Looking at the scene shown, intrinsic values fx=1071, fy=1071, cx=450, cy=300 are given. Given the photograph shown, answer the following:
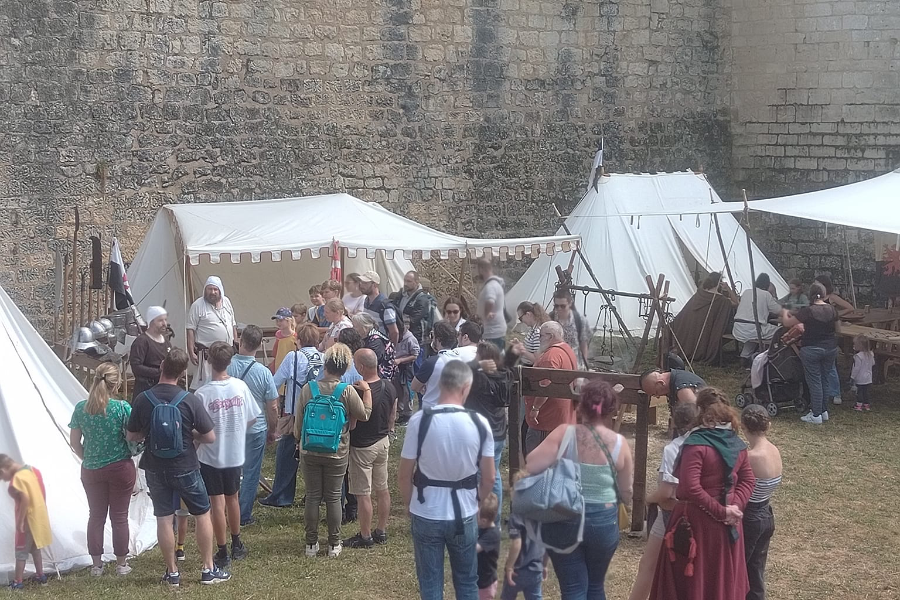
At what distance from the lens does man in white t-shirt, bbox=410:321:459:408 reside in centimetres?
355

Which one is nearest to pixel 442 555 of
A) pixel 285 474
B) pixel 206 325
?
pixel 285 474

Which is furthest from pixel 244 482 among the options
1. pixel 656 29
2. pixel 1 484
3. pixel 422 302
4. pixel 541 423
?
pixel 656 29

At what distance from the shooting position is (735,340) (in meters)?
10.0

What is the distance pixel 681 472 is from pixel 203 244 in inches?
200

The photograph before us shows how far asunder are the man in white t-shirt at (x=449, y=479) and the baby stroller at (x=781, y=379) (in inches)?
204

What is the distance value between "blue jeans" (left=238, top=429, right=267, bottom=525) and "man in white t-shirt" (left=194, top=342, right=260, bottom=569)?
1.97 ft

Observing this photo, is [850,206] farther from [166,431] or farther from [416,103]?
[166,431]

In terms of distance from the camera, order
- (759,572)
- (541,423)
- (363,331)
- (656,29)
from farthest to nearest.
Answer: (656,29) < (363,331) < (541,423) < (759,572)

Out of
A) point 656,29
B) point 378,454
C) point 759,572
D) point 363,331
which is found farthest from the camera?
point 656,29

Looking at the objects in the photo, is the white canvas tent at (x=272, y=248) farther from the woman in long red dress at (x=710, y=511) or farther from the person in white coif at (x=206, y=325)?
the woman in long red dress at (x=710, y=511)

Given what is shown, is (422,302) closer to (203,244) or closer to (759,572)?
(203,244)

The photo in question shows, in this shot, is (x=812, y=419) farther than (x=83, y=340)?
Yes

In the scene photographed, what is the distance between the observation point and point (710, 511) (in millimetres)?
3764

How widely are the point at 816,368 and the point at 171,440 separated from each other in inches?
206
